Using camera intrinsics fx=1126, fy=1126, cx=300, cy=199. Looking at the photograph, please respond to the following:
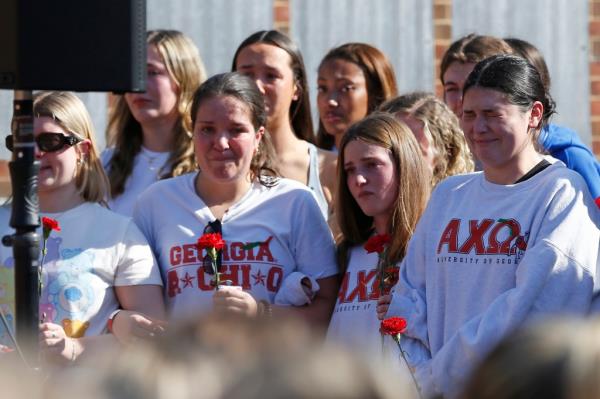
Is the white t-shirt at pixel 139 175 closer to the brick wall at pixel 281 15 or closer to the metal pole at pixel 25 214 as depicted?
the metal pole at pixel 25 214

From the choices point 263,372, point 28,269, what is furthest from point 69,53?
point 263,372

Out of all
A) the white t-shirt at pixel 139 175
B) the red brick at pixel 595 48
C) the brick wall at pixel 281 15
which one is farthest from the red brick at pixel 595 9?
the white t-shirt at pixel 139 175

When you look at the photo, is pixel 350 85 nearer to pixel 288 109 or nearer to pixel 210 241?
pixel 288 109

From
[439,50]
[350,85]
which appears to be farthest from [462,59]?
[439,50]

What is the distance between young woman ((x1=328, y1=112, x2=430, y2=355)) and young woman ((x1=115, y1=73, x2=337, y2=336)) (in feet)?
0.38

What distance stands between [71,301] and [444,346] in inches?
52.2

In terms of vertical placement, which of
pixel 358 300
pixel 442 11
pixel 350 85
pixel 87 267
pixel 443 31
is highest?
pixel 442 11

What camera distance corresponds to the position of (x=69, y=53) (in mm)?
3287

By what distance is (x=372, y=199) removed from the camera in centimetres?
404

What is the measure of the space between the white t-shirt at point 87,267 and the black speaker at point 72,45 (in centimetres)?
86

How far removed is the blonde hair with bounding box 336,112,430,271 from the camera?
13.1 feet

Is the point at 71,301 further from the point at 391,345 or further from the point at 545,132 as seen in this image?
the point at 545,132

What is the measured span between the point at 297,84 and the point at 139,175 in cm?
88

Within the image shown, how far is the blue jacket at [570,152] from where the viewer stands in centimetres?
396
